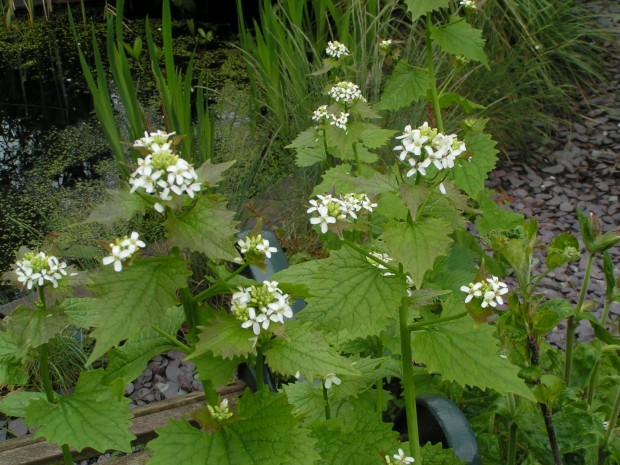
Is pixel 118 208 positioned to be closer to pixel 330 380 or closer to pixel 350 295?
pixel 350 295

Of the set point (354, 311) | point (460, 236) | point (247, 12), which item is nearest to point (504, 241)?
point (354, 311)

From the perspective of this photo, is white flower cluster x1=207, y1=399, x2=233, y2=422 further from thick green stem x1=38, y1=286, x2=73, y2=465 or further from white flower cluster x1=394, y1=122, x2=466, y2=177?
white flower cluster x1=394, y1=122, x2=466, y2=177

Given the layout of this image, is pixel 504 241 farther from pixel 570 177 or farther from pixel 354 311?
pixel 570 177

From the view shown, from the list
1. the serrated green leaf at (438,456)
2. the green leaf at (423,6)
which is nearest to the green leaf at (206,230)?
the serrated green leaf at (438,456)

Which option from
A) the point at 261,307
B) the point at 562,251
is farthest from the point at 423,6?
the point at 261,307

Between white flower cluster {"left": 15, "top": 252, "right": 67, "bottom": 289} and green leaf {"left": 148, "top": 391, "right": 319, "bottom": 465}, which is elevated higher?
white flower cluster {"left": 15, "top": 252, "right": 67, "bottom": 289}

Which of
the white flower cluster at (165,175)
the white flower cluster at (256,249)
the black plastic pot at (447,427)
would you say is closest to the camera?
the white flower cluster at (165,175)

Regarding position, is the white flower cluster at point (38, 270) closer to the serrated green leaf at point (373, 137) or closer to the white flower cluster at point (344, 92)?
the white flower cluster at point (344, 92)

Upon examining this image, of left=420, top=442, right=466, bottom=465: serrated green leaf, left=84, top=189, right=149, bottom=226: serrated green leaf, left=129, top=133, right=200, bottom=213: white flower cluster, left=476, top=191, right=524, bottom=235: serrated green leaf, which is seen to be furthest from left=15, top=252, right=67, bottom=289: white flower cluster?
left=476, top=191, right=524, bottom=235: serrated green leaf
